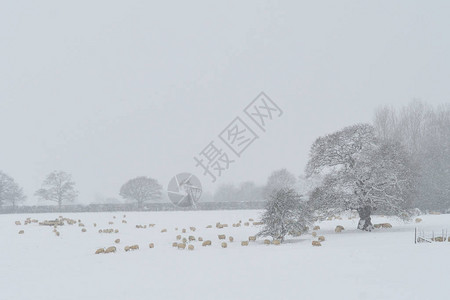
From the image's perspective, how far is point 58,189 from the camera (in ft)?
229

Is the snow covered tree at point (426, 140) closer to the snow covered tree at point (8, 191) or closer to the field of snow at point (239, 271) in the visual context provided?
the field of snow at point (239, 271)

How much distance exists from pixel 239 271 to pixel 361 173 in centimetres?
1284

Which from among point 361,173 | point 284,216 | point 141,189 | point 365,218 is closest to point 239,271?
point 284,216

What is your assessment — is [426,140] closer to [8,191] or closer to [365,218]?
[365,218]

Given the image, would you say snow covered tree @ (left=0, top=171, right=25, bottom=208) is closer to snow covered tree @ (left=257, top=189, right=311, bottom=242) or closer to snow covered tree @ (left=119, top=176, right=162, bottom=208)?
snow covered tree @ (left=119, top=176, right=162, bottom=208)

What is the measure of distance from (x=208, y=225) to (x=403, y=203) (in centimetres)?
1949

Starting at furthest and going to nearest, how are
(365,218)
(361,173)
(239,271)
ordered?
(365,218), (361,173), (239,271)

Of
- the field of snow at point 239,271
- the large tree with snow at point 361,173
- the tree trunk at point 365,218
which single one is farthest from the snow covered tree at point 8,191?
the tree trunk at point 365,218

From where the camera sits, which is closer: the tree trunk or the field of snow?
the field of snow

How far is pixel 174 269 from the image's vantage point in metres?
16.4

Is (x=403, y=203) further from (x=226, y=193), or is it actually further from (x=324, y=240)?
(x=226, y=193)

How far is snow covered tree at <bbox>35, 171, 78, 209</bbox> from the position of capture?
6969 centimetres

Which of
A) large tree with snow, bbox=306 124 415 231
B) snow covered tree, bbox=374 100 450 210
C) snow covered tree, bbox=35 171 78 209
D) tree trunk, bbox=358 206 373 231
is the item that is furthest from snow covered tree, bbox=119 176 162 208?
tree trunk, bbox=358 206 373 231

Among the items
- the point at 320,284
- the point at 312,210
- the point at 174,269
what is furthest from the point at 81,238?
the point at 320,284
